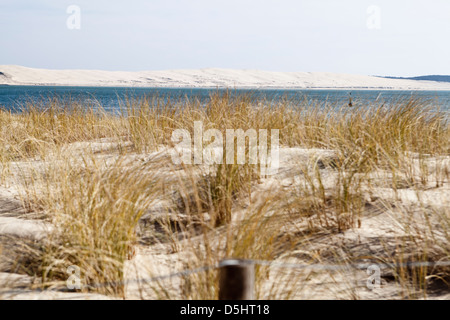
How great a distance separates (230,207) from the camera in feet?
9.12

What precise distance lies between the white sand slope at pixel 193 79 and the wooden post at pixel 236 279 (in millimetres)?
72921

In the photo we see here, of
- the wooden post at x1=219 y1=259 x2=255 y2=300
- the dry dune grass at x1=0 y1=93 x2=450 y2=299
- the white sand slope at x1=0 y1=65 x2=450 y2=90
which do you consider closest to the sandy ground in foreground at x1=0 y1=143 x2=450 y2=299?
the dry dune grass at x1=0 y1=93 x2=450 y2=299

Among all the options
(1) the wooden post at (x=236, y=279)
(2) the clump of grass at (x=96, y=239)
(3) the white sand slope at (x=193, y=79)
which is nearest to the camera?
(1) the wooden post at (x=236, y=279)

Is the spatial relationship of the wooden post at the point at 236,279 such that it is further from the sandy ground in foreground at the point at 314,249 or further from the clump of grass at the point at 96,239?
the clump of grass at the point at 96,239

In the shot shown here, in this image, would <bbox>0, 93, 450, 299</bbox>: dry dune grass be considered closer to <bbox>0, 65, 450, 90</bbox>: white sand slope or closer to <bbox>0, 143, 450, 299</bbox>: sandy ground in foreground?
<bbox>0, 143, 450, 299</bbox>: sandy ground in foreground

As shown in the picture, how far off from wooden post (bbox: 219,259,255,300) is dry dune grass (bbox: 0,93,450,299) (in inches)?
7.9

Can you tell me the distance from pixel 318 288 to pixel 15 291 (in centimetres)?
140

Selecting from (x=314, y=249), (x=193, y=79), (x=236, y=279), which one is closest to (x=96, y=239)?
(x=236, y=279)

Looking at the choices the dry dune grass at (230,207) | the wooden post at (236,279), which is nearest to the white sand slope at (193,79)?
the dry dune grass at (230,207)

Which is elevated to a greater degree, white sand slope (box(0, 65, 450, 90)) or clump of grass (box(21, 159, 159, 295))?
white sand slope (box(0, 65, 450, 90))

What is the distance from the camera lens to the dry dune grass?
1988 mm

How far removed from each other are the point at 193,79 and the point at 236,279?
83282 mm

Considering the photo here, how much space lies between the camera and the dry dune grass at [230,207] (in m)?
1.99
